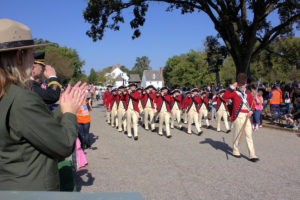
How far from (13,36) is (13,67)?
6.9 inches

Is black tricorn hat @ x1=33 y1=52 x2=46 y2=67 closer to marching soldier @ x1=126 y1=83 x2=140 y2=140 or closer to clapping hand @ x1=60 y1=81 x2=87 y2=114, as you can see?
clapping hand @ x1=60 y1=81 x2=87 y2=114

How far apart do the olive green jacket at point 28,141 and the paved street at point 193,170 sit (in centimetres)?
335

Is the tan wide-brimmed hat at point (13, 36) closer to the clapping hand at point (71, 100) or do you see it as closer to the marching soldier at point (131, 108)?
the clapping hand at point (71, 100)

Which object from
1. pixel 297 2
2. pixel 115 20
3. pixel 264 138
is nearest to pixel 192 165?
pixel 264 138

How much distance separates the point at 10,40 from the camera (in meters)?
1.40

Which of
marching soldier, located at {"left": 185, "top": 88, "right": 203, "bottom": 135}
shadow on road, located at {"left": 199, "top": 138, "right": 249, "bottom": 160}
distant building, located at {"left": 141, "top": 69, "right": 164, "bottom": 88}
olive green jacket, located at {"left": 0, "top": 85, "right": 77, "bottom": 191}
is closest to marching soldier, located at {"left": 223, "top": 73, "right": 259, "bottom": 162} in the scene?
shadow on road, located at {"left": 199, "top": 138, "right": 249, "bottom": 160}

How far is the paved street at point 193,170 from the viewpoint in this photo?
185 inches

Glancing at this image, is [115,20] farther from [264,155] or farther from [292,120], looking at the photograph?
[264,155]

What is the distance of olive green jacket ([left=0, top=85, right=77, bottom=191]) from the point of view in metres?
1.31

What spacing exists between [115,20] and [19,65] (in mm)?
16443

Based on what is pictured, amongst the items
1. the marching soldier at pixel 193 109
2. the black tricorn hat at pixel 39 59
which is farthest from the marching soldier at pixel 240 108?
the black tricorn hat at pixel 39 59

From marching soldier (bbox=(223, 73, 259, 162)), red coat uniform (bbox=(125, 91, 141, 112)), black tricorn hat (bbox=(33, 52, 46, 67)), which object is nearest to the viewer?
black tricorn hat (bbox=(33, 52, 46, 67))

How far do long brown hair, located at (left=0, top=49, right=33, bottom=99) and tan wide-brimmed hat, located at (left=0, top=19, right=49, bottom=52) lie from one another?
5cm

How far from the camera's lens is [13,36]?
1.41 m
